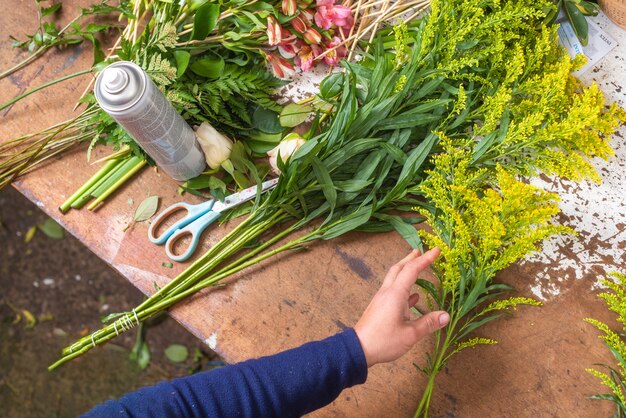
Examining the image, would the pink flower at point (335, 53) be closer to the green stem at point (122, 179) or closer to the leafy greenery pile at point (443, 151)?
the leafy greenery pile at point (443, 151)

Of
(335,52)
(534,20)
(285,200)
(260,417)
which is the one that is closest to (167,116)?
(285,200)

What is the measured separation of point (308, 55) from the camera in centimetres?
107

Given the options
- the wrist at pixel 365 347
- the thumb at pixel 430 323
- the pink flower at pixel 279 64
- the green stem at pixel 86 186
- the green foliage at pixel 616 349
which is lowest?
the green foliage at pixel 616 349

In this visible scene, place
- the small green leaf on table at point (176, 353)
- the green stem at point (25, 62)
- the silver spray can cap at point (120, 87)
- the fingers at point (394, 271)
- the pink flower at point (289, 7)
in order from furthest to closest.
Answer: the small green leaf on table at point (176, 353), the green stem at point (25, 62), the pink flower at point (289, 7), the fingers at point (394, 271), the silver spray can cap at point (120, 87)

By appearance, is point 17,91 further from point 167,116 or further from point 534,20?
point 534,20

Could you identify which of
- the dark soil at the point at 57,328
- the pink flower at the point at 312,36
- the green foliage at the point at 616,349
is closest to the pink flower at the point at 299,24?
the pink flower at the point at 312,36

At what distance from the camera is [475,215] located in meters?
0.90

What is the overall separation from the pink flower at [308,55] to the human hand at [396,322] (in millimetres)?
442

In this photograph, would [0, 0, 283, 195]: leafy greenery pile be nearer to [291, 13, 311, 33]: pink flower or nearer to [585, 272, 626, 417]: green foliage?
[291, 13, 311, 33]: pink flower

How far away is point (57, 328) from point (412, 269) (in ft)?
3.71

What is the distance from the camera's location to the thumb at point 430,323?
2.90 ft

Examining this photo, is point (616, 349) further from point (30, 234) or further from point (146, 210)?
point (30, 234)

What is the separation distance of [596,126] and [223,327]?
740 mm

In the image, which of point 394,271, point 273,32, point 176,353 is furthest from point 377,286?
point 176,353
